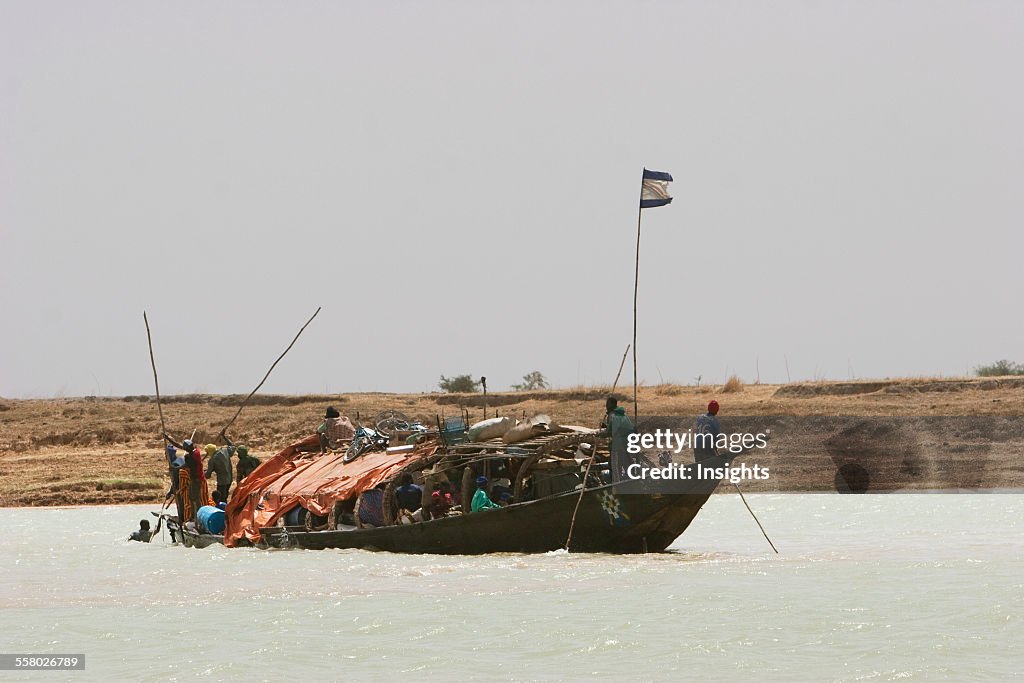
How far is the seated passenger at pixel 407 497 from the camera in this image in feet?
68.9

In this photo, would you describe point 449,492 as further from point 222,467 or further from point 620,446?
point 222,467

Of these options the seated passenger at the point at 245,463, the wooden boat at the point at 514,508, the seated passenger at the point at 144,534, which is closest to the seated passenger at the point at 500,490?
the wooden boat at the point at 514,508

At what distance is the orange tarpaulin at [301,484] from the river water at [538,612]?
2.22ft

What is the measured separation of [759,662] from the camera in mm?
13594

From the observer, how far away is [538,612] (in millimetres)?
16234

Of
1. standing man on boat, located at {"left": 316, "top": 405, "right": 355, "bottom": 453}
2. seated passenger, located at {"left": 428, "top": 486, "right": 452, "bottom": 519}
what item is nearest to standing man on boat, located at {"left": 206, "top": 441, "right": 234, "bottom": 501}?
standing man on boat, located at {"left": 316, "top": 405, "right": 355, "bottom": 453}

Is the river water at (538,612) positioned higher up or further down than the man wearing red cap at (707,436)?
further down

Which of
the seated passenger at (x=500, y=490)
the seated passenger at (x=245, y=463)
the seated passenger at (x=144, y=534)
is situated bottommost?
the seated passenger at (x=144, y=534)

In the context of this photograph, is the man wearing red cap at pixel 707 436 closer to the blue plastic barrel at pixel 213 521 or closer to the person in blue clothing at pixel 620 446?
the person in blue clothing at pixel 620 446

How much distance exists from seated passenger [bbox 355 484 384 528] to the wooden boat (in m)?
0.08

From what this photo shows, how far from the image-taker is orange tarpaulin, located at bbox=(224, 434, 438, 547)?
21531 millimetres

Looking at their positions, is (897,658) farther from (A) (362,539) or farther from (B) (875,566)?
(A) (362,539)

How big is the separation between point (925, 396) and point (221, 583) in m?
26.8

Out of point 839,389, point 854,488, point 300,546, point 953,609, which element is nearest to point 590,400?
point 839,389
